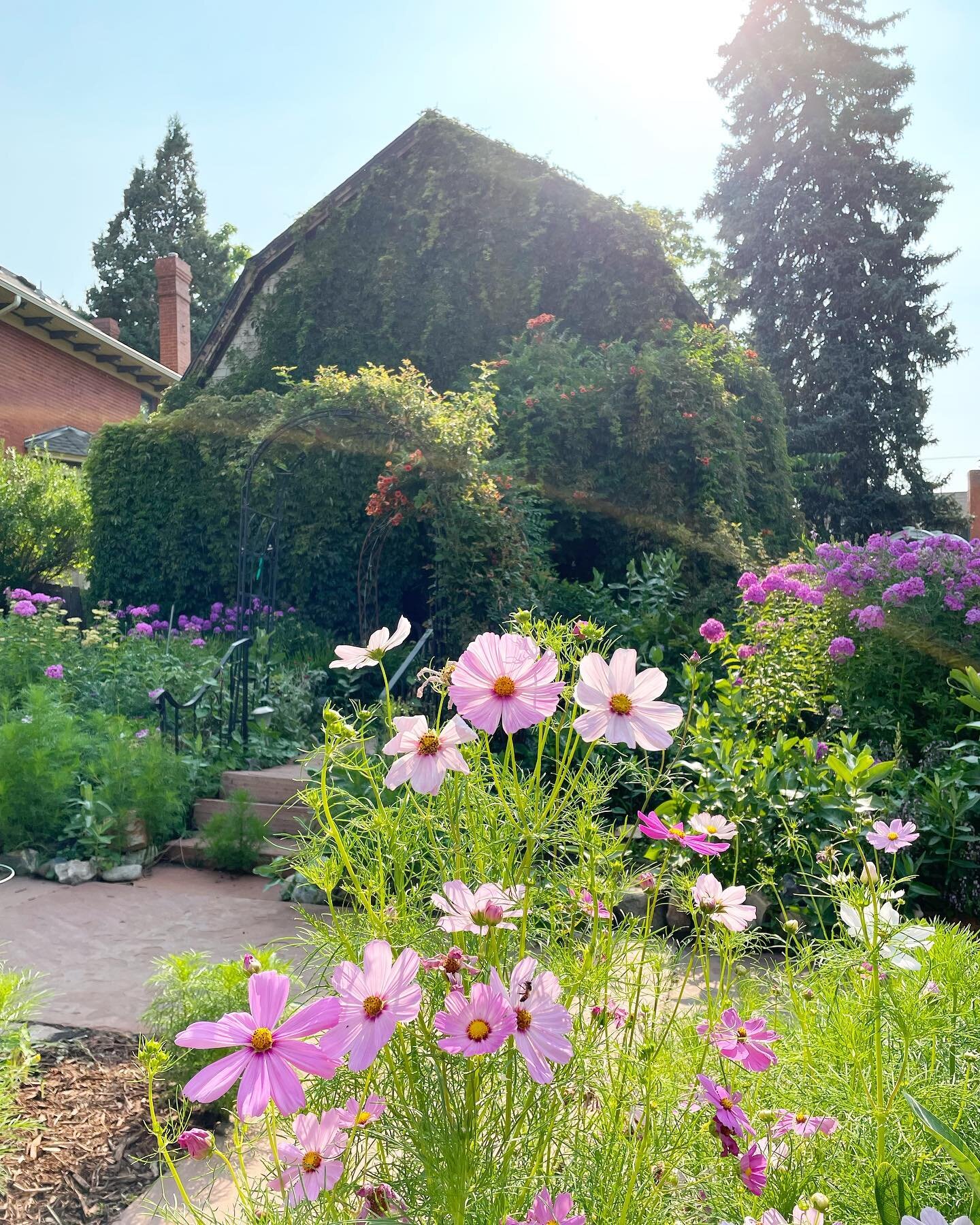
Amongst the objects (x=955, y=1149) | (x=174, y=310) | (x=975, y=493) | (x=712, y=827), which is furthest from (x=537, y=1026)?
(x=975, y=493)

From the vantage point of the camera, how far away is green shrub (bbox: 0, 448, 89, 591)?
12203 millimetres

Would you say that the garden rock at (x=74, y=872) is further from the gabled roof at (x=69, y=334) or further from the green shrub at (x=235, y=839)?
the gabled roof at (x=69, y=334)

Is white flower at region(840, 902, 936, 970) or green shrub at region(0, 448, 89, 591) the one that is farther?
green shrub at region(0, 448, 89, 591)

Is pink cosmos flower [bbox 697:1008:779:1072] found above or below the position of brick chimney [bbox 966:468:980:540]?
below

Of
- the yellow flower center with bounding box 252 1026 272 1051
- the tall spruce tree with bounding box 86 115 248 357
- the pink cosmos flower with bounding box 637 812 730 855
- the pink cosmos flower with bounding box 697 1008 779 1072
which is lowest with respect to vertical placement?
the pink cosmos flower with bounding box 697 1008 779 1072

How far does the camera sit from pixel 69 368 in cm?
1795

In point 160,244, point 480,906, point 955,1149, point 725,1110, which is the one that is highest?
point 160,244

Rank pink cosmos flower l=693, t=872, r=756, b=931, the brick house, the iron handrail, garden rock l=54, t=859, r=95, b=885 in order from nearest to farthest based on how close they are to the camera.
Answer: pink cosmos flower l=693, t=872, r=756, b=931 < garden rock l=54, t=859, r=95, b=885 < the iron handrail < the brick house

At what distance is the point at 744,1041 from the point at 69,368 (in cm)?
1961

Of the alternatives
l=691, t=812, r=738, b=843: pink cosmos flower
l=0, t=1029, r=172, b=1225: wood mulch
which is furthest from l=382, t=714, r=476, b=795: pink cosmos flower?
l=0, t=1029, r=172, b=1225: wood mulch

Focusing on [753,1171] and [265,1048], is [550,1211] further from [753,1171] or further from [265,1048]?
[265,1048]

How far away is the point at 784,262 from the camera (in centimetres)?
2295

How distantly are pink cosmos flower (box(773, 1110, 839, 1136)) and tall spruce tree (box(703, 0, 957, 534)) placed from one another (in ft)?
68.9

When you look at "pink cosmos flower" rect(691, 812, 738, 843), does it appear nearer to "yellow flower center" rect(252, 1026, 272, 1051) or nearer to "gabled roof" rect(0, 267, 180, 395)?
"yellow flower center" rect(252, 1026, 272, 1051)
